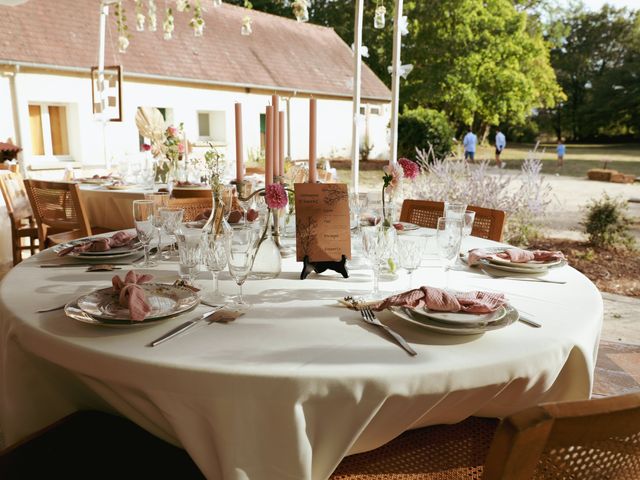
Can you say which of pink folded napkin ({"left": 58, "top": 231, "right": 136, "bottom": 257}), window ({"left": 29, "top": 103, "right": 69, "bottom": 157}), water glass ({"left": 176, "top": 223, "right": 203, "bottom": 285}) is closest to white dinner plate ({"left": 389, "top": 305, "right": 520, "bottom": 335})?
water glass ({"left": 176, "top": 223, "right": 203, "bottom": 285})

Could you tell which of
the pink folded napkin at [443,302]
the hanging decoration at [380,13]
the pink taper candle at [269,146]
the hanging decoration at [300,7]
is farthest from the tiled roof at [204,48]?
the pink folded napkin at [443,302]

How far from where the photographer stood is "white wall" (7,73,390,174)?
10.4m

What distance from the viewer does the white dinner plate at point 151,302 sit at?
1.47 metres

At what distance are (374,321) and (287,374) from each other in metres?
0.39

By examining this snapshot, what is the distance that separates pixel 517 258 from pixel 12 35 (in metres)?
11.6

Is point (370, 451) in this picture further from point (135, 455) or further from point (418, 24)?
point (418, 24)

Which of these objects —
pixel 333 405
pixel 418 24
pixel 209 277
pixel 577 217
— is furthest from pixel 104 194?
pixel 418 24

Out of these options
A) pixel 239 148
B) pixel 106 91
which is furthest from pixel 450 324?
pixel 106 91

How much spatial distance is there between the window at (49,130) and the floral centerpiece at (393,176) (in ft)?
34.8

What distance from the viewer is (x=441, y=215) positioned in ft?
10.7

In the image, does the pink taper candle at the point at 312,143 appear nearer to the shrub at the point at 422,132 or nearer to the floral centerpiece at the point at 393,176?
the floral centerpiece at the point at 393,176

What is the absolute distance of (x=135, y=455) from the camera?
5.51 ft

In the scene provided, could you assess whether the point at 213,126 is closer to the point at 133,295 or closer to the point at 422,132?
the point at 422,132

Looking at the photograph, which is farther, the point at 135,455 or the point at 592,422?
the point at 135,455
